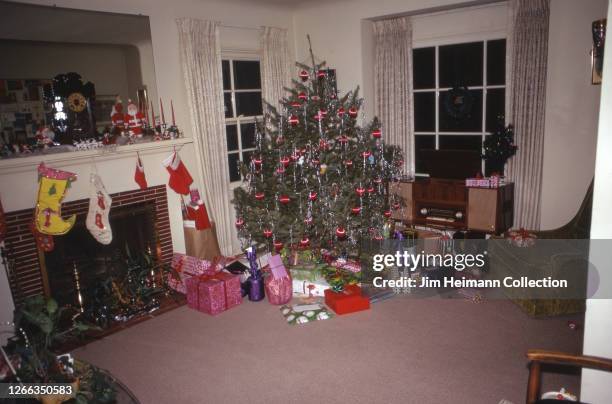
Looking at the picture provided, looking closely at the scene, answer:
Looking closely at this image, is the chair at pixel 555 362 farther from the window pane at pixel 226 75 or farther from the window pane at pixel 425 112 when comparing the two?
the window pane at pixel 226 75

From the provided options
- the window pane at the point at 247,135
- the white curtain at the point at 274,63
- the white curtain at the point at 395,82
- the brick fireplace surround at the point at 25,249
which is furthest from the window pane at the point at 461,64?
the brick fireplace surround at the point at 25,249

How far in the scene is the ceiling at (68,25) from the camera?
3436mm

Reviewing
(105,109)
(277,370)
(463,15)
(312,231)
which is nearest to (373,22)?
(463,15)

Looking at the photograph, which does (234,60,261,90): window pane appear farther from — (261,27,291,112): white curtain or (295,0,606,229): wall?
(295,0,606,229): wall

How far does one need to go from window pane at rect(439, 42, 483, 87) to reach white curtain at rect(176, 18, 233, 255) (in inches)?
96.5

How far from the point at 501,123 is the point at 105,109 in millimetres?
3837

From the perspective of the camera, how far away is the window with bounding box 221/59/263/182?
5.19 metres

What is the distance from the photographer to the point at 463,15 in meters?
4.91

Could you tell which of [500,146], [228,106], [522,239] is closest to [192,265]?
[228,106]

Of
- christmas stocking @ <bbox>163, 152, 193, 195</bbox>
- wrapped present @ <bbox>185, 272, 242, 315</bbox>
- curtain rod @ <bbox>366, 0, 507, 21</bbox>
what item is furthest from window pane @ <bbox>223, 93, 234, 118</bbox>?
wrapped present @ <bbox>185, 272, 242, 315</bbox>

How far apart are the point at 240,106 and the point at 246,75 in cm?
36

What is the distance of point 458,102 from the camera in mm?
5129

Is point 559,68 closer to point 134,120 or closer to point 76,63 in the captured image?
point 134,120

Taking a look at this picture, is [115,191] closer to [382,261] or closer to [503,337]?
[382,261]
